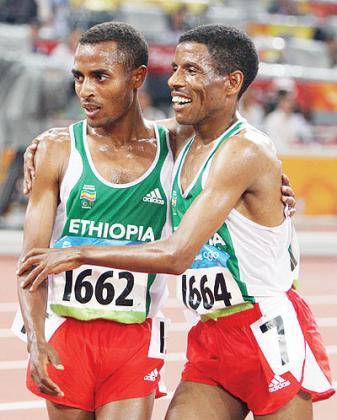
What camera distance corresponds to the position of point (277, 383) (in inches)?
133

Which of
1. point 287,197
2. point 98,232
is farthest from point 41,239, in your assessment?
point 287,197

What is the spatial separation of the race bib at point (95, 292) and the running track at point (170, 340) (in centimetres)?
198

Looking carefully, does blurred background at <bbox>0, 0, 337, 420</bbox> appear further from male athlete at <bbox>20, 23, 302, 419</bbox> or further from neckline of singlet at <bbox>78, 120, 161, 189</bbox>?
neckline of singlet at <bbox>78, 120, 161, 189</bbox>

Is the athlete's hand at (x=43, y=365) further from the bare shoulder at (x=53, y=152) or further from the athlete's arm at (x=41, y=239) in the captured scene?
the bare shoulder at (x=53, y=152)

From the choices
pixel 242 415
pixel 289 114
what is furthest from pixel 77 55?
pixel 289 114

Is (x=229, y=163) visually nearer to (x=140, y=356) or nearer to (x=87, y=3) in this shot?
(x=140, y=356)

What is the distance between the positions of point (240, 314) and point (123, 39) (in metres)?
1.07

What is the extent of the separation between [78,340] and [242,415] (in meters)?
0.69

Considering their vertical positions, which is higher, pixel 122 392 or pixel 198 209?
pixel 198 209

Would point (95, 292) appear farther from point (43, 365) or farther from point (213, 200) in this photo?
point (213, 200)

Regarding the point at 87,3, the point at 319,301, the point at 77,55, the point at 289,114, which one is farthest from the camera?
the point at 87,3

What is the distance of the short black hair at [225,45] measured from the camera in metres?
3.37

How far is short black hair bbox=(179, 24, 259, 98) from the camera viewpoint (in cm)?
337

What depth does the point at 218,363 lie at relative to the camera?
3434 millimetres
